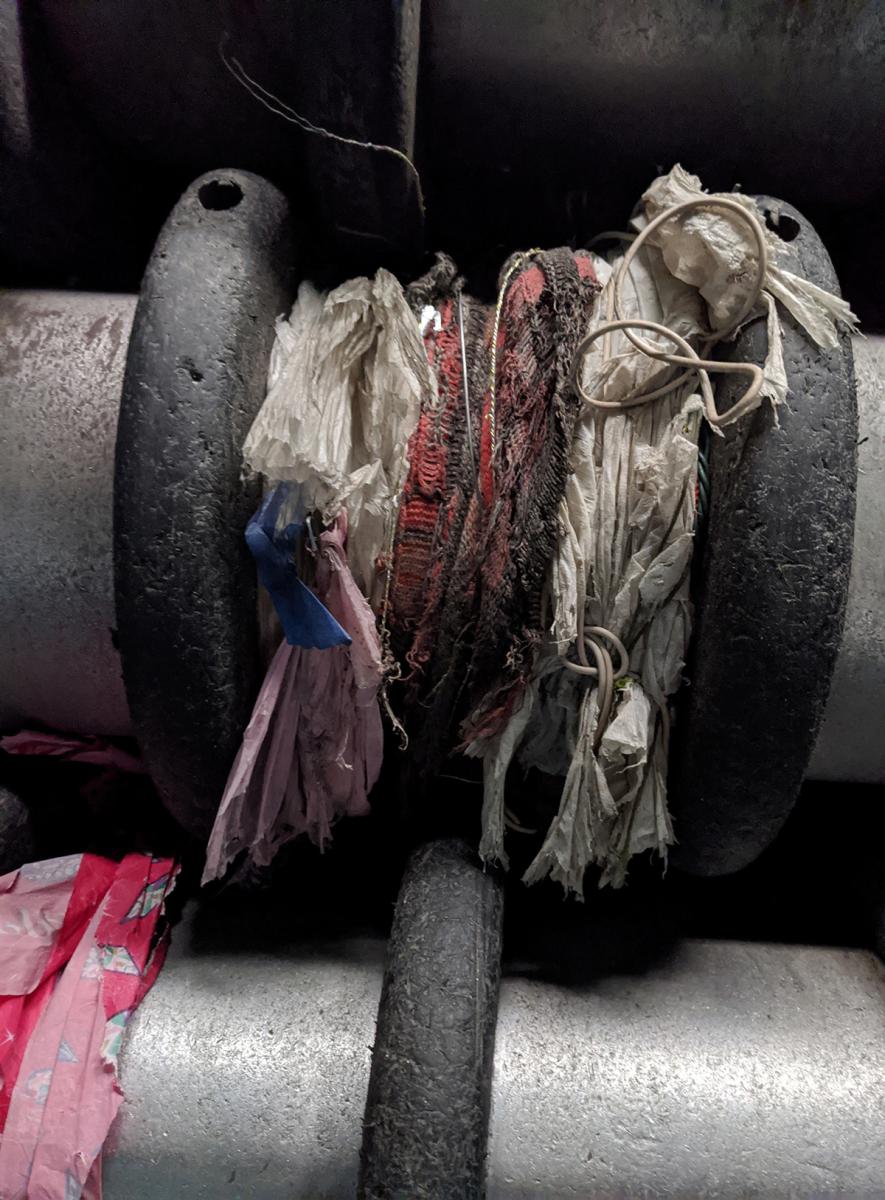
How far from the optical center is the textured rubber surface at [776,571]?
0.66 metres

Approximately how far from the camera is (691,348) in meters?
0.72

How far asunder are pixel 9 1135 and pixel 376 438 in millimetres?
718

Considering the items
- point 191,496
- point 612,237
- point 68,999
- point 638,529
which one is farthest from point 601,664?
point 68,999

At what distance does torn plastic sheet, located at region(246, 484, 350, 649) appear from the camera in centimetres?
72

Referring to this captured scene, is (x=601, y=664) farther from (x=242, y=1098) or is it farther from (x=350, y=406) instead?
(x=242, y=1098)

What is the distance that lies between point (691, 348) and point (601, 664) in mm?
291

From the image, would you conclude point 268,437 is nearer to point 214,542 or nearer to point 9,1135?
point 214,542

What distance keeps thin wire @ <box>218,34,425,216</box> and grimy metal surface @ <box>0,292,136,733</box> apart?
0.86 ft

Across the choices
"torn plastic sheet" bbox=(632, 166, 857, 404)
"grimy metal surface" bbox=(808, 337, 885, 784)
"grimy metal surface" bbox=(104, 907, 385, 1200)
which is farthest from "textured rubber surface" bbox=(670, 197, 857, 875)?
"grimy metal surface" bbox=(104, 907, 385, 1200)

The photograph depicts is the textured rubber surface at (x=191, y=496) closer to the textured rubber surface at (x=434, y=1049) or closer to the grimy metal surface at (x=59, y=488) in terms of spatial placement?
the grimy metal surface at (x=59, y=488)

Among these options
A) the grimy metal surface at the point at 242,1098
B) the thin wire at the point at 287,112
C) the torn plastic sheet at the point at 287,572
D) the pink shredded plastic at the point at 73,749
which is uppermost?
the thin wire at the point at 287,112

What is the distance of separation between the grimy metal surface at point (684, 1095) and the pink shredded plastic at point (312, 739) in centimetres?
28

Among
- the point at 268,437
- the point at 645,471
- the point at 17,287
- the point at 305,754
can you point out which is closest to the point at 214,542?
the point at 268,437

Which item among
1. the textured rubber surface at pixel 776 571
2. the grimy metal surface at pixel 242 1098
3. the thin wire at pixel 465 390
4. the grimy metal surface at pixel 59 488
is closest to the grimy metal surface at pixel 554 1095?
the grimy metal surface at pixel 242 1098
